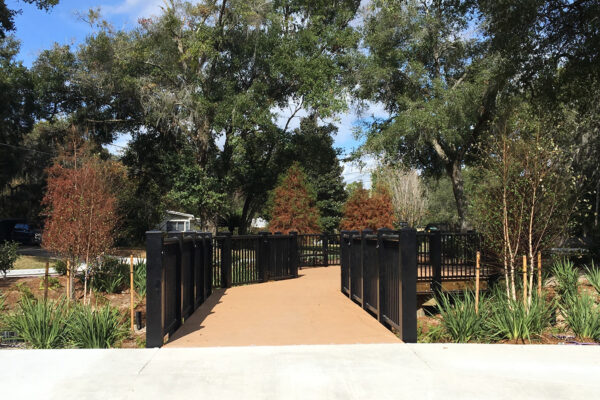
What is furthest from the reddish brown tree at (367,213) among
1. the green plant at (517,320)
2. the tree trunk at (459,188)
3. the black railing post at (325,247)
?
the green plant at (517,320)

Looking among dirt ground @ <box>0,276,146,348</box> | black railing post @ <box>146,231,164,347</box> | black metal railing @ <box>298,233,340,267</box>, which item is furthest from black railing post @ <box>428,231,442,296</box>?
black metal railing @ <box>298,233,340,267</box>

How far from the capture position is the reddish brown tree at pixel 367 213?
78.9ft

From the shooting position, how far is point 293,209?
2294 centimetres

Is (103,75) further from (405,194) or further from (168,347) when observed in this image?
(405,194)

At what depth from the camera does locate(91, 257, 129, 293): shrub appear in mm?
12766

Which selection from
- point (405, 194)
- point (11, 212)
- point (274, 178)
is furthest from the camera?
point (405, 194)

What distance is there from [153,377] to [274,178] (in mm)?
29403

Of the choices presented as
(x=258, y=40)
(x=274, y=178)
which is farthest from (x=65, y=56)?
(x=274, y=178)

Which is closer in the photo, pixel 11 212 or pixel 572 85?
pixel 572 85

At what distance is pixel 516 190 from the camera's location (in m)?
9.05

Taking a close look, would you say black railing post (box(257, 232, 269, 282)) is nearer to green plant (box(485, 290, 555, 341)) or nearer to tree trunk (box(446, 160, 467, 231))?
green plant (box(485, 290, 555, 341))

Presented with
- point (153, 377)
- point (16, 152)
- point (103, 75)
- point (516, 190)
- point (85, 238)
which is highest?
point (103, 75)

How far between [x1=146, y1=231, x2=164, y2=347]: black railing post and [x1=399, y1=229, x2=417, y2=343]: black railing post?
3301mm

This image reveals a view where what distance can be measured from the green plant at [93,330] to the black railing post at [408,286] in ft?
13.7
